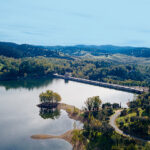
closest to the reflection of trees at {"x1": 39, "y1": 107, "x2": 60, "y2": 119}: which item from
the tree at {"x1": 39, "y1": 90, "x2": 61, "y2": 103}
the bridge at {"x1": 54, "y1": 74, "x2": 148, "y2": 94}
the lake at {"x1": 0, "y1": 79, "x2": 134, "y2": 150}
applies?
the lake at {"x1": 0, "y1": 79, "x2": 134, "y2": 150}

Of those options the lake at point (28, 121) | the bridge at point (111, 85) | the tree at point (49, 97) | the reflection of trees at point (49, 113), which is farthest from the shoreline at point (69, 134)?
the bridge at point (111, 85)

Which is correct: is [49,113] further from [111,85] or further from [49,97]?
[111,85]

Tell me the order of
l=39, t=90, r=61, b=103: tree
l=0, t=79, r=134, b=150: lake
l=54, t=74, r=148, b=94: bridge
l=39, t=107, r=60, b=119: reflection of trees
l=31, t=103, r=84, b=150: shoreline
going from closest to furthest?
l=31, t=103, r=84, b=150: shoreline, l=0, t=79, r=134, b=150: lake, l=39, t=107, r=60, b=119: reflection of trees, l=39, t=90, r=61, b=103: tree, l=54, t=74, r=148, b=94: bridge

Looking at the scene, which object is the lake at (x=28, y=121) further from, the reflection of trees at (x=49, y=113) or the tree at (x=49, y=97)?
the tree at (x=49, y=97)

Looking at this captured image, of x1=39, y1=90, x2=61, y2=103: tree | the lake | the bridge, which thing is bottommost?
the lake

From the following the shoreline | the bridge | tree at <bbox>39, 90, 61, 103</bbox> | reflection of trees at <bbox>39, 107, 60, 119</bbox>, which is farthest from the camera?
the bridge

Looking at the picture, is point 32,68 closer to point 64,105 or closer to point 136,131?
point 64,105

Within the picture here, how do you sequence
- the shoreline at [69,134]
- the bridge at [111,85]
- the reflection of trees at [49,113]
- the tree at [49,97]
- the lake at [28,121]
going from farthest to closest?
the bridge at [111,85] → the tree at [49,97] → the reflection of trees at [49,113] → the lake at [28,121] → the shoreline at [69,134]

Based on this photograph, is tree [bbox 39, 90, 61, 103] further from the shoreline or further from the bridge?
the bridge

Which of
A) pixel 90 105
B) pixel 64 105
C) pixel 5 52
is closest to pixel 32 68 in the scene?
pixel 5 52

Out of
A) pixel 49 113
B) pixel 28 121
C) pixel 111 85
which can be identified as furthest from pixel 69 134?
pixel 111 85
